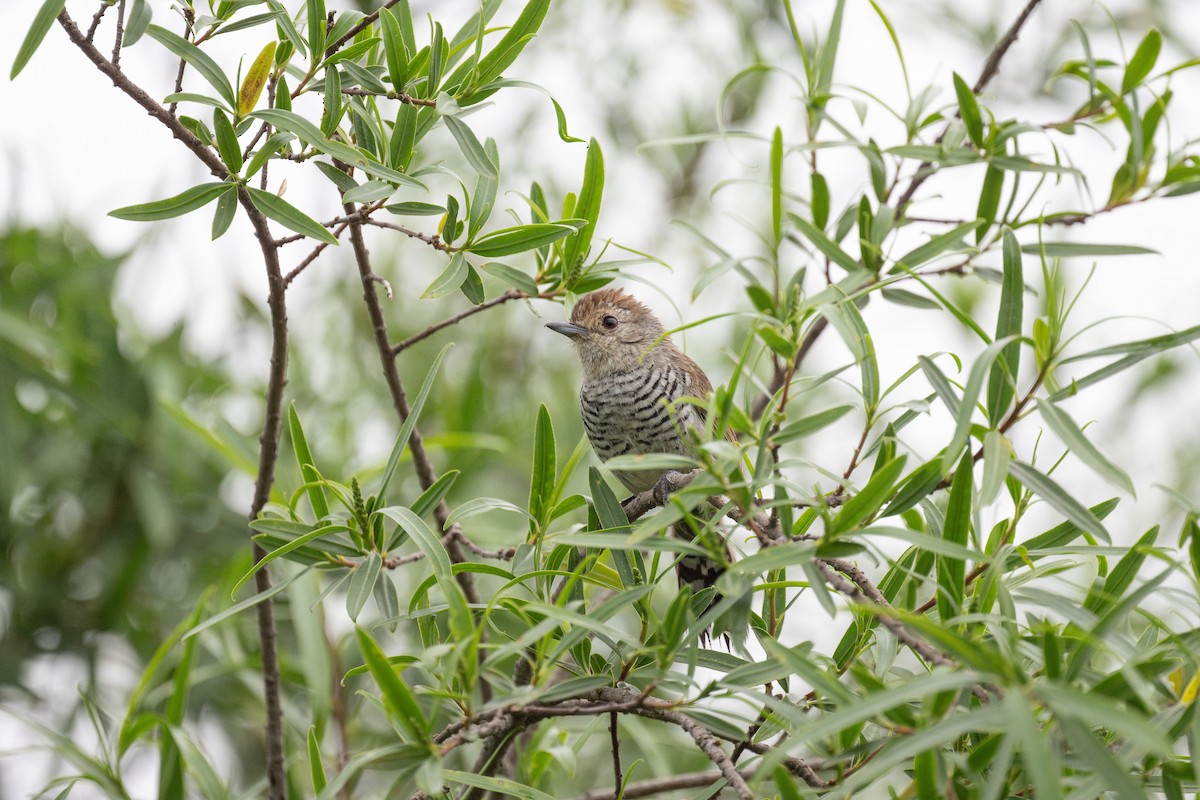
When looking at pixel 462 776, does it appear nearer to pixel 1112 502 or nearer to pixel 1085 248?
pixel 1112 502

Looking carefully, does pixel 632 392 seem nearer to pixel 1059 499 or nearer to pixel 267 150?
pixel 267 150

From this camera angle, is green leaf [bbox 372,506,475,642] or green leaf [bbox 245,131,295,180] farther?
green leaf [bbox 245,131,295,180]

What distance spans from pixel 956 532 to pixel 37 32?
1.46 metres

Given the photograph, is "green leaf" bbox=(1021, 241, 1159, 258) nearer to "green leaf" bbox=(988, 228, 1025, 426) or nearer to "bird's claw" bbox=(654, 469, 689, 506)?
"green leaf" bbox=(988, 228, 1025, 426)

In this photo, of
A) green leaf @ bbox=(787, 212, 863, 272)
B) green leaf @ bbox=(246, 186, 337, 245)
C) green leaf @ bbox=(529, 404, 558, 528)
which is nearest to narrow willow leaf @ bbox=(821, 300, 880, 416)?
green leaf @ bbox=(787, 212, 863, 272)

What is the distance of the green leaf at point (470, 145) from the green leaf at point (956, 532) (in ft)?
2.93

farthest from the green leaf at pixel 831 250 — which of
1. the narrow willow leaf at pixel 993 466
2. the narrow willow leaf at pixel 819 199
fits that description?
the narrow willow leaf at pixel 993 466

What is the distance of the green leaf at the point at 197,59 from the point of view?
1636 mm

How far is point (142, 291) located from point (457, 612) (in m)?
3.18

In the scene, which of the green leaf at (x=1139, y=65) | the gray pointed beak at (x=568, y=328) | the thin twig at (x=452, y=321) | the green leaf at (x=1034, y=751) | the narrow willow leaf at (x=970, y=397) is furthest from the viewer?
the gray pointed beak at (x=568, y=328)

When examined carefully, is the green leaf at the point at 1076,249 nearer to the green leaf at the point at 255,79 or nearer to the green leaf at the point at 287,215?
the green leaf at the point at 287,215

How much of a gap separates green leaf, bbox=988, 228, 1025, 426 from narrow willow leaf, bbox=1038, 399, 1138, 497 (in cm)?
7

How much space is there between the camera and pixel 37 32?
4.92 feet

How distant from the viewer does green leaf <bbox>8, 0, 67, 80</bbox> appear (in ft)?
4.86
